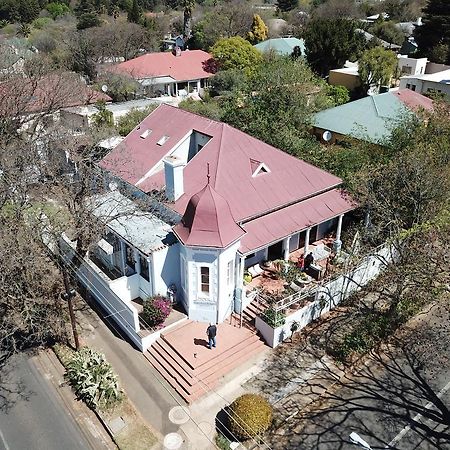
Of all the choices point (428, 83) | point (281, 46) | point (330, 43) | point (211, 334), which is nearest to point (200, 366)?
point (211, 334)

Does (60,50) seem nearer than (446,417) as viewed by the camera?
No

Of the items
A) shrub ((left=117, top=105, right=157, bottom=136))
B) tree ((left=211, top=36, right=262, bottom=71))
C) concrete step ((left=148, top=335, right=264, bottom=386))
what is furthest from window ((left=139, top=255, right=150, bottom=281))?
tree ((left=211, top=36, right=262, bottom=71))

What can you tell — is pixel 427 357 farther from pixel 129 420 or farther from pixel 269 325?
pixel 129 420

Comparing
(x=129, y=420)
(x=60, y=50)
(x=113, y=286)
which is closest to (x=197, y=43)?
(x=60, y=50)

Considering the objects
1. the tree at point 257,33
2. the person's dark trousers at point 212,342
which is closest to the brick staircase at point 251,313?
the person's dark trousers at point 212,342

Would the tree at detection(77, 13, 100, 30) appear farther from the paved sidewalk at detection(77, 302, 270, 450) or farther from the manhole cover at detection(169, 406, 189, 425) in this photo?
the manhole cover at detection(169, 406, 189, 425)
